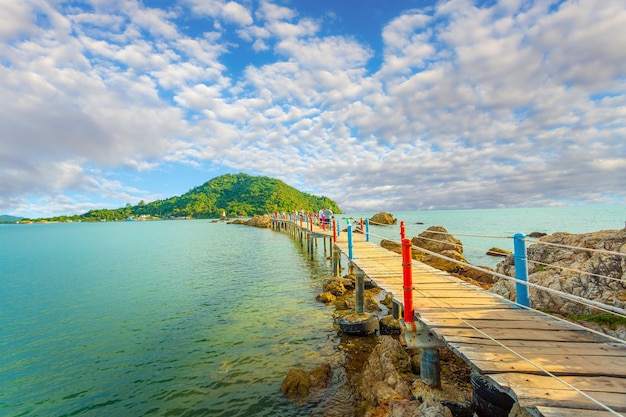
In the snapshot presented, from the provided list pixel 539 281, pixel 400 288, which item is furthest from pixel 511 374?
pixel 539 281

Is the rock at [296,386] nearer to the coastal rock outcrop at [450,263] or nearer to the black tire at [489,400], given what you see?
the black tire at [489,400]

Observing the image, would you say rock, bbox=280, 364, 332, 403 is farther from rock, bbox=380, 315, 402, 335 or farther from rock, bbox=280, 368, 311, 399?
rock, bbox=380, 315, 402, 335

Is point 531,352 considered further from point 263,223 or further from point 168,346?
point 263,223

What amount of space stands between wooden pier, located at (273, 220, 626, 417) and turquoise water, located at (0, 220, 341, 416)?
4.09 meters

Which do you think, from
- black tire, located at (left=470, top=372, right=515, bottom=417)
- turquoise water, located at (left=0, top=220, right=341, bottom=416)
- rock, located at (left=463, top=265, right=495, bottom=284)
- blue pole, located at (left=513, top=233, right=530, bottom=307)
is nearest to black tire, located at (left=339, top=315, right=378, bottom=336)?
turquoise water, located at (left=0, top=220, right=341, bottom=416)

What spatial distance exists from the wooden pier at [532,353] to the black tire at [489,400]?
24.4 inches

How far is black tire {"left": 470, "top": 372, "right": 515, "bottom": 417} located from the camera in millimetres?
4660

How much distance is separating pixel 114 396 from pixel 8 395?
3.29 metres

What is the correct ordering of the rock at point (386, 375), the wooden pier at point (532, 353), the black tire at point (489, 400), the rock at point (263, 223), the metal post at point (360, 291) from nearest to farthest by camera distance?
the wooden pier at point (532, 353) → the black tire at point (489, 400) → the rock at point (386, 375) → the metal post at point (360, 291) → the rock at point (263, 223)

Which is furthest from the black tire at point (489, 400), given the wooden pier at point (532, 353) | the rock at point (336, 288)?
the rock at point (336, 288)

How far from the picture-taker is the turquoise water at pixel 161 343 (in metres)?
7.82

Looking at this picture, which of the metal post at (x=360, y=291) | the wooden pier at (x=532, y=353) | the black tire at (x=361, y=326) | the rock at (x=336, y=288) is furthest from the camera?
the rock at (x=336, y=288)

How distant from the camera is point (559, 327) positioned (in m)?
5.04

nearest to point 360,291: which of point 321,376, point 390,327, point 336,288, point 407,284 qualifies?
point 390,327
